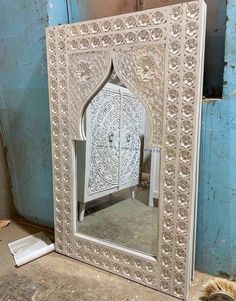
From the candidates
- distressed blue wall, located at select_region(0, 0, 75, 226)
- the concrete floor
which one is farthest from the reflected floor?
distressed blue wall, located at select_region(0, 0, 75, 226)

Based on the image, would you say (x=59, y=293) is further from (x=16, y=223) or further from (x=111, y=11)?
(x=111, y=11)

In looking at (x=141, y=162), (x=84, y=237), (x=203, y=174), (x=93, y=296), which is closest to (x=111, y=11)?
(x=141, y=162)

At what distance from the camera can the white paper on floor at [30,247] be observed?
4.40ft

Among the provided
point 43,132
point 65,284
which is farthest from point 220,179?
point 43,132

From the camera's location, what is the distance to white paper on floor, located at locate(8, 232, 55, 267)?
1.34m

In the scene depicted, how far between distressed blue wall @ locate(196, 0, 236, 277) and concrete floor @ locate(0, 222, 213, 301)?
136mm

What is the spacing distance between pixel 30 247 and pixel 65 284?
0.37 meters

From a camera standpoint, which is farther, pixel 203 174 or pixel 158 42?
pixel 203 174

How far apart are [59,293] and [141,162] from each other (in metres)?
0.64

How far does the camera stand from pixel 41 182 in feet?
5.42

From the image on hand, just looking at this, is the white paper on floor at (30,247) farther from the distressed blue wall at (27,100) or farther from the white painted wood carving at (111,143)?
the white painted wood carving at (111,143)

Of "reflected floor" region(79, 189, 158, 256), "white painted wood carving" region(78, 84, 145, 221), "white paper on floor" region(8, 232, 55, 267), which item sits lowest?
"white paper on floor" region(8, 232, 55, 267)

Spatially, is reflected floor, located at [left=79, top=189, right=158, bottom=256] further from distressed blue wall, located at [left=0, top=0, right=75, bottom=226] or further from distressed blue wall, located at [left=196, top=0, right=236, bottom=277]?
distressed blue wall, located at [left=0, top=0, right=75, bottom=226]

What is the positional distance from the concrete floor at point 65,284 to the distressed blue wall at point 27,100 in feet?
1.29
